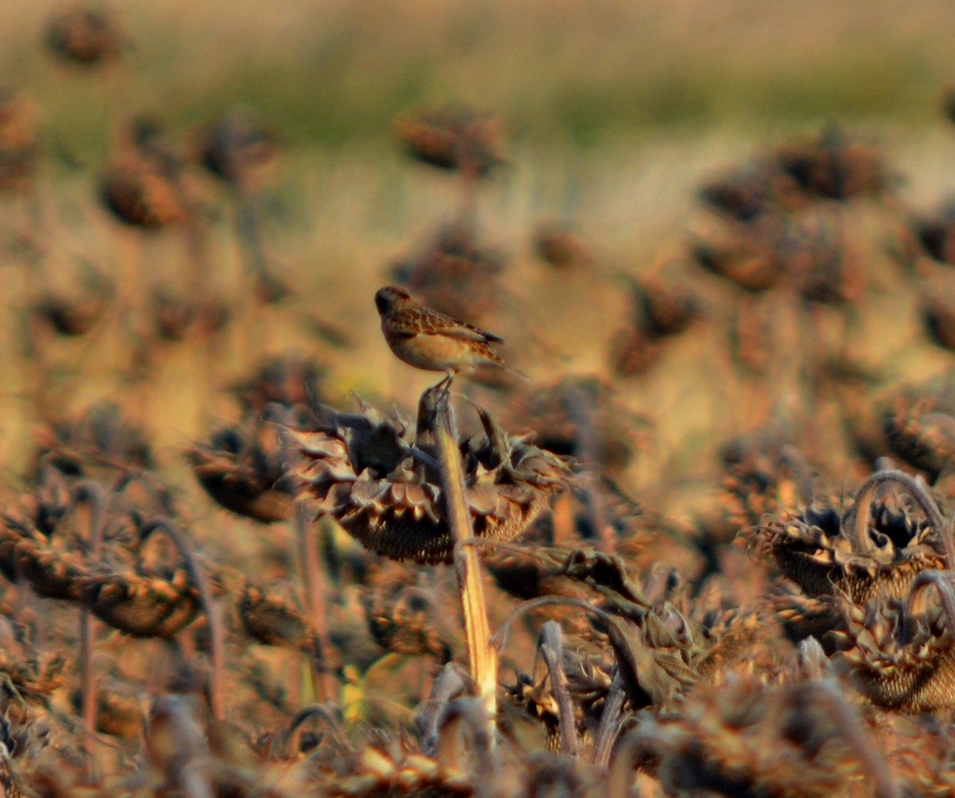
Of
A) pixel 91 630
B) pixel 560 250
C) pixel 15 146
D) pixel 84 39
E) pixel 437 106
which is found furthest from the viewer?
pixel 437 106

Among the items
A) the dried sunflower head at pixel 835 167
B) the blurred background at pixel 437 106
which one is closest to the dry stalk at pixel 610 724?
the dried sunflower head at pixel 835 167

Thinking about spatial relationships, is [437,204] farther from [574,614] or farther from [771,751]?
[771,751]

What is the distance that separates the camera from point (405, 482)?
3129 mm

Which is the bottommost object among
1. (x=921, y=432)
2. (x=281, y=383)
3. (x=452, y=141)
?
(x=921, y=432)

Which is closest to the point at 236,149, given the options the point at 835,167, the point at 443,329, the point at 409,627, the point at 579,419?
the point at 835,167

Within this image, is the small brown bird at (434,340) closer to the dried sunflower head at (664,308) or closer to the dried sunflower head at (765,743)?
the dried sunflower head at (765,743)

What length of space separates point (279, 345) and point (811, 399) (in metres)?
7.54

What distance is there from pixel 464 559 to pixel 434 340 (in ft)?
4.36

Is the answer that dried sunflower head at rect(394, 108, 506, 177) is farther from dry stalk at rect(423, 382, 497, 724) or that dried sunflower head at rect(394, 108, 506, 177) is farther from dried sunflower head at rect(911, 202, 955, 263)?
dry stalk at rect(423, 382, 497, 724)

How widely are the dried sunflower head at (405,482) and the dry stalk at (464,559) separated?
0.41 ft

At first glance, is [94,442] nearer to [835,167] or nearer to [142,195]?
[142,195]

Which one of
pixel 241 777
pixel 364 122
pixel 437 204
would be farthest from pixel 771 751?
pixel 364 122

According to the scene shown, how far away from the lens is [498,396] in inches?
294

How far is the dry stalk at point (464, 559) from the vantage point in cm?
267
